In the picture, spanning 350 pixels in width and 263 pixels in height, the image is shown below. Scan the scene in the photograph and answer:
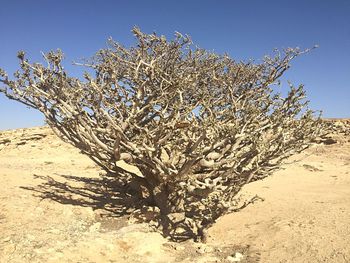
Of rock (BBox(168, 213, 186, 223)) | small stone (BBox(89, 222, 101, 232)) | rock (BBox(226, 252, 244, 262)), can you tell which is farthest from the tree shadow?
rock (BBox(226, 252, 244, 262))

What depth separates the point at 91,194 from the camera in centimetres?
1097

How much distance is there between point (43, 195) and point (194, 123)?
4714 millimetres

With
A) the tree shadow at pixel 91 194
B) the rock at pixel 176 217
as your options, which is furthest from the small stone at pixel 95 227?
the rock at pixel 176 217

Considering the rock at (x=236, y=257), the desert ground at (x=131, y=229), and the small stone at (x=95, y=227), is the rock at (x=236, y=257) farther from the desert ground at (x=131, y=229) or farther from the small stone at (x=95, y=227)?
the small stone at (x=95, y=227)

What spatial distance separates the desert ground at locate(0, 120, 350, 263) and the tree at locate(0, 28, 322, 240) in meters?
0.87

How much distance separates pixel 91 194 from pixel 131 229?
2.96 meters

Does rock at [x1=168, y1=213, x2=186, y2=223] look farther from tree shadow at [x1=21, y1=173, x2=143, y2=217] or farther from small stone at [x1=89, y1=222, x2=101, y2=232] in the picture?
small stone at [x1=89, y1=222, x2=101, y2=232]

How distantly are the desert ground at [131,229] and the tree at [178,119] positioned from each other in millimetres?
870

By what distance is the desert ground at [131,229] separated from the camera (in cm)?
705

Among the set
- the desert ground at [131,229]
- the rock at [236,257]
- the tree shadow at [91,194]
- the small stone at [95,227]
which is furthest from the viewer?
the tree shadow at [91,194]

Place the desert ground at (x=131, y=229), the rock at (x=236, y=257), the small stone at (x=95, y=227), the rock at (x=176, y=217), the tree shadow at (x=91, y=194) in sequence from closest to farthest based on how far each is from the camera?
1. the desert ground at (x=131, y=229)
2. the rock at (x=236, y=257)
3. the small stone at (x=95, y=227)
4. the rock at (x=176, y=217)
5. the tree shadow at (x=91, y=194)

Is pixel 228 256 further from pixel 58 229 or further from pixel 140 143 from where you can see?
pixel 58 229

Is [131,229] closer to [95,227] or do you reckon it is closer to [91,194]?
[95,227]

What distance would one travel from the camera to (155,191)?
9375mm
